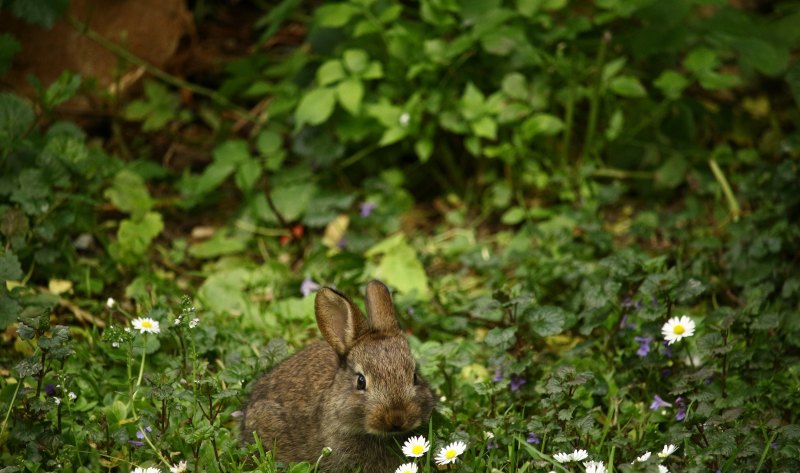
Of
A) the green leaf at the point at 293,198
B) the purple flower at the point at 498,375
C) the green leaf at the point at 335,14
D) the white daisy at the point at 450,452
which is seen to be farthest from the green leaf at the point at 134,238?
the white daisy at the point at 450,452

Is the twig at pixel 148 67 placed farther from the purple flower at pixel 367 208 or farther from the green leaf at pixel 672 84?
the green leaf at pixel 672 84

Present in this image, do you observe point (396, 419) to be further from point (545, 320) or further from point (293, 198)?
point (293, 198)

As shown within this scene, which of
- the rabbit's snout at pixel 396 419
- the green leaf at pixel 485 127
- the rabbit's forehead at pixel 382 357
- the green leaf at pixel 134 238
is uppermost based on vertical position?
the rabbit's forehead at pixel 382 357

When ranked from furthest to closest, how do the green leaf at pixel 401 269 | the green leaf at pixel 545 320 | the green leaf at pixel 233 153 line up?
the green leaf at pixel 233 153 < the green leaf at pixel 401 269 < the green leaf at pixel 545 320

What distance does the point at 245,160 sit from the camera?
20.6 feet

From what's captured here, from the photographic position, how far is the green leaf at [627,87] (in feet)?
19.4

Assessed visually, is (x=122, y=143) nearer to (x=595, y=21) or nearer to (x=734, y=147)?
(x=595, y=21)

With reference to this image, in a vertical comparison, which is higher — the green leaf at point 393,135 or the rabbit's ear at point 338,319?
the rabbit's ear at point 338,319

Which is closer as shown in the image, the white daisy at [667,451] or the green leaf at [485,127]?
the white daisy at [667,451]

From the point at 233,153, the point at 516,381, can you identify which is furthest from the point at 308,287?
the point at 516,381

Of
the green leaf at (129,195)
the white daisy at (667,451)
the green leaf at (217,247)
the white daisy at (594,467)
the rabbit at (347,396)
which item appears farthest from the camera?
the green leaf at (217,247)

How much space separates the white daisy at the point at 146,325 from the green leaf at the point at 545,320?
4.94 ft

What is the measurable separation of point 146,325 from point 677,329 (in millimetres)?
2092

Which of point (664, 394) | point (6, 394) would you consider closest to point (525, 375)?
point (664, 394)
